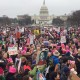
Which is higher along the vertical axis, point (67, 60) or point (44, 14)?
point (67, 60)

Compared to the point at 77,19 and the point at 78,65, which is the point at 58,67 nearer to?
the point at 78,65

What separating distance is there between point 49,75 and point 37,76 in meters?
0.81

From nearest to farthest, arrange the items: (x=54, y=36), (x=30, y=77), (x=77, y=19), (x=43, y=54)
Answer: (x=30, y=77) → (x=43, y=54) → (x=54, y=36) → (x=77, y=19)

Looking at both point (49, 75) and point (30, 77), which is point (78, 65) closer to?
point (49, 75)

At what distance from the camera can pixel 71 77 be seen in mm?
8500

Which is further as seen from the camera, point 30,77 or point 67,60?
point 67,60

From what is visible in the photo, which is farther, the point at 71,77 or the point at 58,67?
the point at 58,67

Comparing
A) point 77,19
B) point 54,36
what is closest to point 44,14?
point 77,19

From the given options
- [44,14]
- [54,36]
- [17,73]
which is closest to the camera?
[17,73]

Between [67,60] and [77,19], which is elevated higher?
[67,60]

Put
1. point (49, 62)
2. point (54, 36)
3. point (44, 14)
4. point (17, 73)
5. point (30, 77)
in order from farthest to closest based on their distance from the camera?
point (44, 14), point (54, 36), point (49, 62), point (17, 73), point (30, 77)

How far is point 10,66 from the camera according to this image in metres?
9.77

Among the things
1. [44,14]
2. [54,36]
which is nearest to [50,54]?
[54,36]

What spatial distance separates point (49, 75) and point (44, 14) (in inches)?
6157
